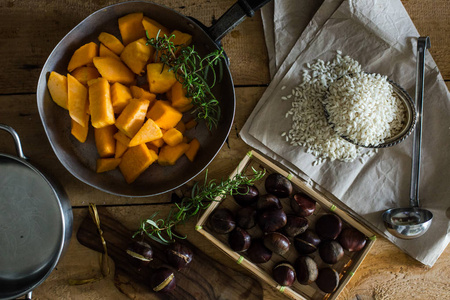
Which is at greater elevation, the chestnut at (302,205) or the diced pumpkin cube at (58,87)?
the chestnut at (302,205)

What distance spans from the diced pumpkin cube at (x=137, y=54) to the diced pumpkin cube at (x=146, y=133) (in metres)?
0.20

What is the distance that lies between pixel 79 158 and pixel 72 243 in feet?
1.05

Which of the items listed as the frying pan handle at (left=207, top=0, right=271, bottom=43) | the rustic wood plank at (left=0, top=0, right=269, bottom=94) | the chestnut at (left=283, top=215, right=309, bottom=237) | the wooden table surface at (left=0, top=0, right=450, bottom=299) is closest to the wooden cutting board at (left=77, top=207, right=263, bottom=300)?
the wooden table surface at (left=0, top=0, right=450, bottom=299)

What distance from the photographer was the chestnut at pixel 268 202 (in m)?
1.34

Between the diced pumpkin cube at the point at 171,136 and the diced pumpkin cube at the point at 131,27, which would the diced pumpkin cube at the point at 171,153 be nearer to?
the diced pumpkin cube at the point at 171,136

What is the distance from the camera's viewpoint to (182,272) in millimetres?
1382

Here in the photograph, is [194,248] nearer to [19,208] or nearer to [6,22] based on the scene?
[19,208]

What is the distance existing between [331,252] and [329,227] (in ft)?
0.28

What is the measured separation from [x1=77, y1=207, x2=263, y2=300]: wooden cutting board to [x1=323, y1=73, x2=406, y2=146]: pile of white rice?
656 mm

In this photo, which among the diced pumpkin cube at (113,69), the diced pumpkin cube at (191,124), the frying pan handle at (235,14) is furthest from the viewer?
the diced pumpkin cube at (191,124)

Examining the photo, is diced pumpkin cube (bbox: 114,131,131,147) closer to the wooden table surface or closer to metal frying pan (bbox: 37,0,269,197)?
metal frying pan (bbox: 37,0,269,197)

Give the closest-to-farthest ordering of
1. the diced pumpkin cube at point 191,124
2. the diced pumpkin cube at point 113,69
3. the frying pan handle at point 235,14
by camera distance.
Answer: the frying pan handle at point 235,14 → the diced pumpkin cube at point 113,69 → the diced pumpkin cube at point 191,124

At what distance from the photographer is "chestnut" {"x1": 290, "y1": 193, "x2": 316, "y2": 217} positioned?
4.40 feet

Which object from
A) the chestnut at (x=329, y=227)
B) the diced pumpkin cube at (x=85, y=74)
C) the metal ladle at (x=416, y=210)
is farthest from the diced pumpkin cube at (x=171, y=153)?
the metal ladle at (x=416, y=210)
